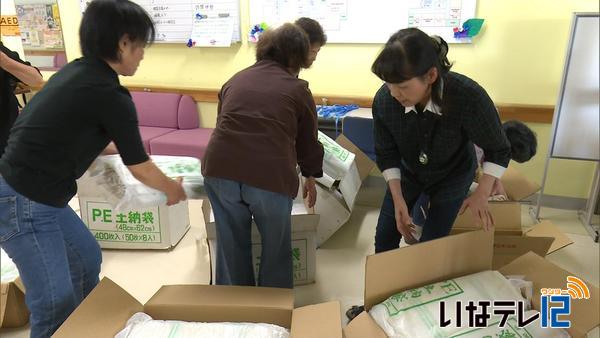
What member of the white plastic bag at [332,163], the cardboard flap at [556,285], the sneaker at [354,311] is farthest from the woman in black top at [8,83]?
the cardboard flap at [556,285]

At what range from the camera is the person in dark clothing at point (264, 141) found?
144cm

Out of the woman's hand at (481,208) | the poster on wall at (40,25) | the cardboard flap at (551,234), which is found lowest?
the cardboard flap at (551,234)

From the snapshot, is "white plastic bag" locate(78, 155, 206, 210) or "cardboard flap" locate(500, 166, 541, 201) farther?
"cardboard flap" locate(500, 166, 541, 201)

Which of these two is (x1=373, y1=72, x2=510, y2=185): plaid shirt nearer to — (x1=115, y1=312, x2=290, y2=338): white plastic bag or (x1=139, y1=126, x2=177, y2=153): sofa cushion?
(x1=115, y1=312, x2=290, y2=338): white plastic bag

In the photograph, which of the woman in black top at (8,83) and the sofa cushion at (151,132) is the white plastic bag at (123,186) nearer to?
the woman in black top at (8,83)

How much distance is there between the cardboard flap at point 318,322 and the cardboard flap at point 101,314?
53 centimetres

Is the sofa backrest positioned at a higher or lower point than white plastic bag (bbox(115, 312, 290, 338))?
higher

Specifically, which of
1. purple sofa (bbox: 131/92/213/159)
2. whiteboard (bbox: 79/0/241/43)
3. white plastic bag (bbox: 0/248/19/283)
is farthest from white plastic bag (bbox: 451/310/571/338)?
whiteboard (bbox: 79/0/241/43)

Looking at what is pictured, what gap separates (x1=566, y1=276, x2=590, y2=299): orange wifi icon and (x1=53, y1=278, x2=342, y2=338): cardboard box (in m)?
0.82

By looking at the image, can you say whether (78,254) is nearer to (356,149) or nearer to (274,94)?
(274,94)

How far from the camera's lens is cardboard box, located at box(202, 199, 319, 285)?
6.29 ft

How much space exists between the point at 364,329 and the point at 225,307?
0.45 m

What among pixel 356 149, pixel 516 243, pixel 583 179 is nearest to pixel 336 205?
pixel 356 149

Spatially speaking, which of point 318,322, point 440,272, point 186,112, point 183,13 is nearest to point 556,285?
point 440,272
